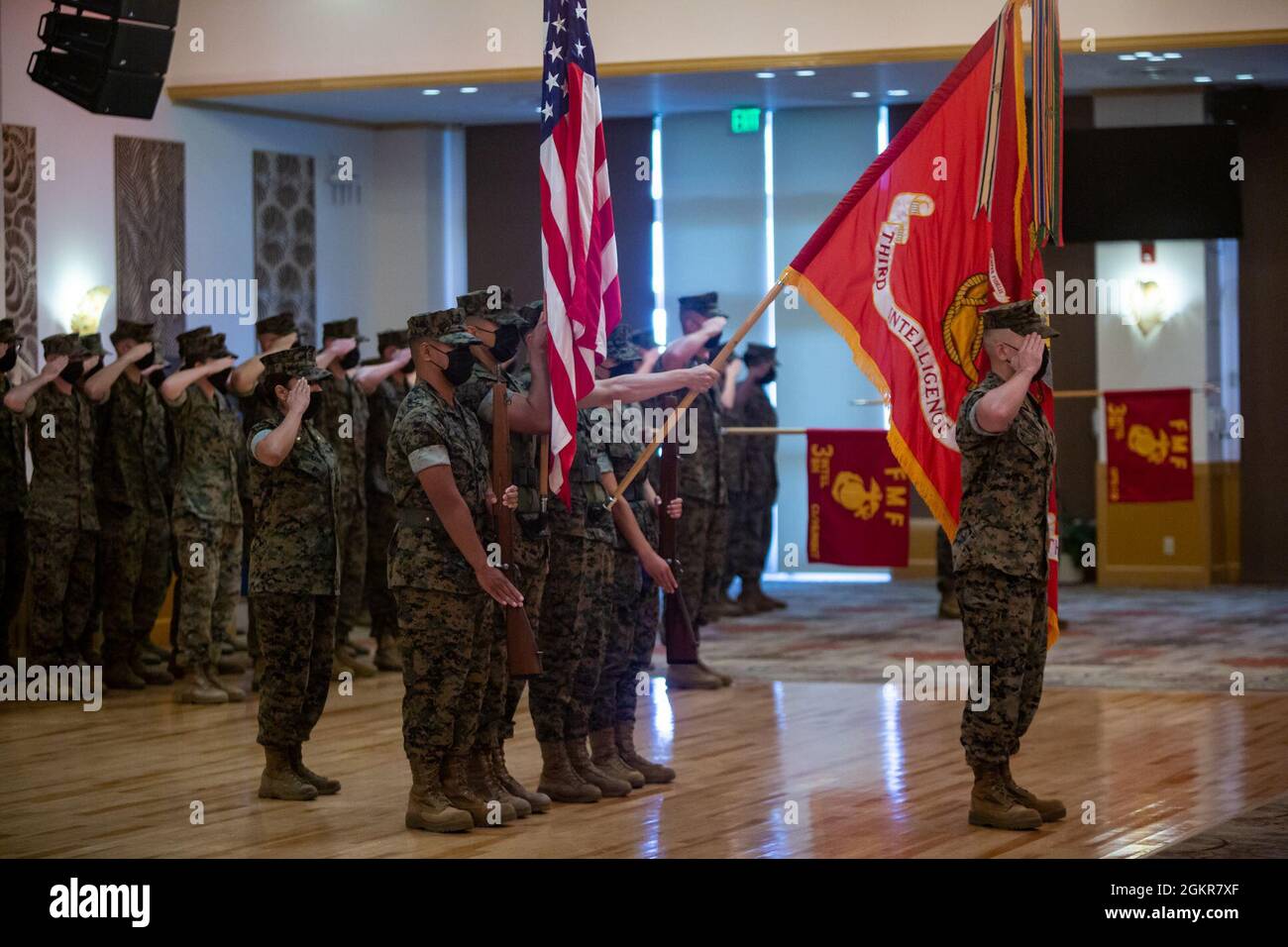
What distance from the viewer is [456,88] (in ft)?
42.3

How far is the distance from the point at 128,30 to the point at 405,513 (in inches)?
213

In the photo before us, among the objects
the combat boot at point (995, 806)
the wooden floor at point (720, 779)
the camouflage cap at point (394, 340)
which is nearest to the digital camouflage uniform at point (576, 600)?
the wooden floor at point (720, 779)

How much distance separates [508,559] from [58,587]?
4262 millimetres

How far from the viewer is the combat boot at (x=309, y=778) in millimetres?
6480

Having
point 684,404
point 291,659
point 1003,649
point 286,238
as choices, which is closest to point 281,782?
point 291,659

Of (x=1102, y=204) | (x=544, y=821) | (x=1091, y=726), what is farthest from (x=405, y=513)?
(x=1102, y=204)

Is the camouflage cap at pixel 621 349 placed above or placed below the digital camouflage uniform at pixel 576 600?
above

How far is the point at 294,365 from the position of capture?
650 centimetres

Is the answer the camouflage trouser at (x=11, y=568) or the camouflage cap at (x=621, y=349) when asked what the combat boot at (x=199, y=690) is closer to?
the camouflage trouser at (x=11, y=568)

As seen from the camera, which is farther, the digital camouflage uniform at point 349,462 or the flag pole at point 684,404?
the digital camouflage uniform at point 349,462

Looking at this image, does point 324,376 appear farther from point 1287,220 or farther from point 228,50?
point 1287,220

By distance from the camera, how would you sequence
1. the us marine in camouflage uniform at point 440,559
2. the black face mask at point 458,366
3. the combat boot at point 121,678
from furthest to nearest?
the combat boot at point 121,678 < the black face mask at point 458,366 < the us marine in camouflage uniform at point 440,559

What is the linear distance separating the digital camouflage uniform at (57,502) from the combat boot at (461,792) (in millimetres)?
3893

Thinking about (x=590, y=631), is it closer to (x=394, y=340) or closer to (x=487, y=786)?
(x=487, y=786)
